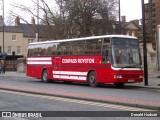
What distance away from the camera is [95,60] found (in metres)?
23.2

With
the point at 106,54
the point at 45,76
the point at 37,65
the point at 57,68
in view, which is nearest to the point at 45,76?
the point at 45,76

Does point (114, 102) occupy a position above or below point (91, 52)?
below

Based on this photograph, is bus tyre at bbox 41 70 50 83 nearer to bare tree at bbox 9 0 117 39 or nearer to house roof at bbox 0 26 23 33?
bare tree at bbox 9 0 117 39

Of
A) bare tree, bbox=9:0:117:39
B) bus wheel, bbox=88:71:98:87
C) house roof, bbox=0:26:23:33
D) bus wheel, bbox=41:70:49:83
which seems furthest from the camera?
house roof, bbox=0:26:23:33

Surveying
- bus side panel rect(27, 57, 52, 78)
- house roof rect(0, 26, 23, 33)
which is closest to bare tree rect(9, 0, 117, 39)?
bus side panel rect(27, 57, 52, 78)

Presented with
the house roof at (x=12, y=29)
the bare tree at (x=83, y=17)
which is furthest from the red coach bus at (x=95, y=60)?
the house roof at (x=12, y=29)

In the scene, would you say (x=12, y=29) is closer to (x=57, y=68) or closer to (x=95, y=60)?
(x=57, y=68)

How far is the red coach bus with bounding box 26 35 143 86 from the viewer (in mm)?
22109

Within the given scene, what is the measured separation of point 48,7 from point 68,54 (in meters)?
20.5

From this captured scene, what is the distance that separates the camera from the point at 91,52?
2362 centimetres

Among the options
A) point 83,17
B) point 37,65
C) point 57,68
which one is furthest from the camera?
point 83,17

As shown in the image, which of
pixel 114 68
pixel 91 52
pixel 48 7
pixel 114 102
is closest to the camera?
pixel 114 102

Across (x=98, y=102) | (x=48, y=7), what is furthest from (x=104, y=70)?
(x=48, y=7)

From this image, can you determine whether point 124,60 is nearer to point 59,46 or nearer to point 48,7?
point 59,46
